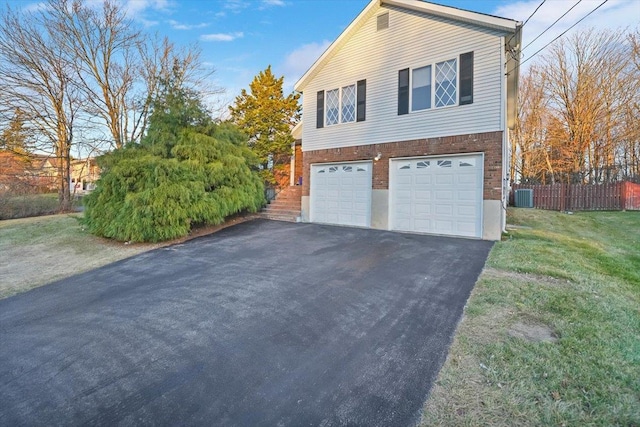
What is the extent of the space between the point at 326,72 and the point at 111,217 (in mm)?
8770

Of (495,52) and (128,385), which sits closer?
(128,385)

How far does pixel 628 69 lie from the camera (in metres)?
18.0

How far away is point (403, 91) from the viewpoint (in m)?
9.69

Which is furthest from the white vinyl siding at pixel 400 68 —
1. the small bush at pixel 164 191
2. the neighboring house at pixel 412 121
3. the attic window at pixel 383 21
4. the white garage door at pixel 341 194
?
the small bush at pixel 164 191

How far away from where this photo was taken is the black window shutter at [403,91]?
31.6 feet

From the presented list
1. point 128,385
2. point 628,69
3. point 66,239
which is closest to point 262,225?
point 66,239

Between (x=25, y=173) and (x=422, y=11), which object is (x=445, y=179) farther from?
(x=25, y=173)

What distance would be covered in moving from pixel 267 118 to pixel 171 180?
32.5ft

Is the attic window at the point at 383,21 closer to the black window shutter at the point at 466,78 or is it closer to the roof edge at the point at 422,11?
the roof edge at the point at 422,11

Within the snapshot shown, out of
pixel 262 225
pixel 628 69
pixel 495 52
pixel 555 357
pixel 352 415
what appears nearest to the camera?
pixel 352 415

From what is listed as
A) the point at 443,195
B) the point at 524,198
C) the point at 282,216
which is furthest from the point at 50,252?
the point at 524,198

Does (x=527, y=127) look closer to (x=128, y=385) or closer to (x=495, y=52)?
(x=495, y=52)

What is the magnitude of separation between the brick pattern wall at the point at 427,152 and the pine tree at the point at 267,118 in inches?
231

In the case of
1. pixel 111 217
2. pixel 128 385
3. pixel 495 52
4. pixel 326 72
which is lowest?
pixel 128 385
